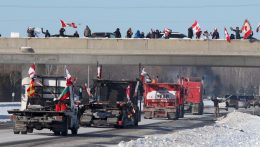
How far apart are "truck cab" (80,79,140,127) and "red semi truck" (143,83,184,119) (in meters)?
12.6

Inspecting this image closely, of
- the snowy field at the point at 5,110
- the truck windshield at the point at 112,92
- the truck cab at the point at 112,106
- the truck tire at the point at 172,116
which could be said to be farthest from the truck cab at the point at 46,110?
the truck tire at the point at 172,116

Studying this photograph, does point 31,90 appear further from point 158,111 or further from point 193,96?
point 193,96

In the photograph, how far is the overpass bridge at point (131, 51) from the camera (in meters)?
72.4

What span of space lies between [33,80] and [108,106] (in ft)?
26.7

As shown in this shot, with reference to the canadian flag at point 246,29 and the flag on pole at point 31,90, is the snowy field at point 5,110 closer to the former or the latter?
the flag on pole at point 31,90

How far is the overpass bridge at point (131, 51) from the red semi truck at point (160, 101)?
40.8ft

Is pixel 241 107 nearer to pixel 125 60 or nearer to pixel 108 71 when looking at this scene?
pixel 125 60

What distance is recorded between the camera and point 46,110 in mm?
35469

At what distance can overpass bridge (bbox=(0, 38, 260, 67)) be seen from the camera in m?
72.4

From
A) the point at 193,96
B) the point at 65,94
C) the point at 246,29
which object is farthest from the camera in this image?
the point at 193,96

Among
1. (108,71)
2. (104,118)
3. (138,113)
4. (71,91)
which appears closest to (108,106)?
(104,118)

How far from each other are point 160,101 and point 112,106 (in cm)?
1670

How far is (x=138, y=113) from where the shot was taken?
4716 centimetres

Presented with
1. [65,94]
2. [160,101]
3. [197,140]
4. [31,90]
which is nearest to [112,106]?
[31,90]
